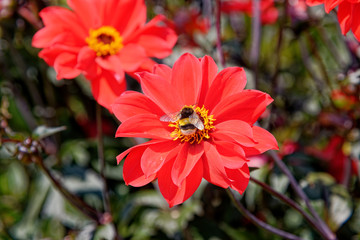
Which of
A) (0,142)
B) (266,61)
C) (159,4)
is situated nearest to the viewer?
(0,142)

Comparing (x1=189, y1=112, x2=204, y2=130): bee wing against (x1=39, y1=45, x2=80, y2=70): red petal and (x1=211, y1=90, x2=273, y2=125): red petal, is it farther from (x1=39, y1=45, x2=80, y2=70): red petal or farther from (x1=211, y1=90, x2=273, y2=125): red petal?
(x1=39, y1=45, x2=80, y2=70): red petal

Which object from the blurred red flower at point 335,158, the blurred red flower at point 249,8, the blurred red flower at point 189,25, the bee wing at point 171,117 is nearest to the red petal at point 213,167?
the bee wing at point 171,117

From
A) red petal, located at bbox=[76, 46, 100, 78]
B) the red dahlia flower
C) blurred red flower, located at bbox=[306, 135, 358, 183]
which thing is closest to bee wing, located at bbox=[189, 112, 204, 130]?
the red dahlia flower

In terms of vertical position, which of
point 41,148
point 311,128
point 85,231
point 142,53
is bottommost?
point 85,231

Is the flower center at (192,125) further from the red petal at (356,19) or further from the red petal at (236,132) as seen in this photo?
the red petal at (356,19)

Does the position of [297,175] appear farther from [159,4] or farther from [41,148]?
[159,4]

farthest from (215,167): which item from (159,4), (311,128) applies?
(159,4)

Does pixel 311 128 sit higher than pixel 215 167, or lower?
lower
